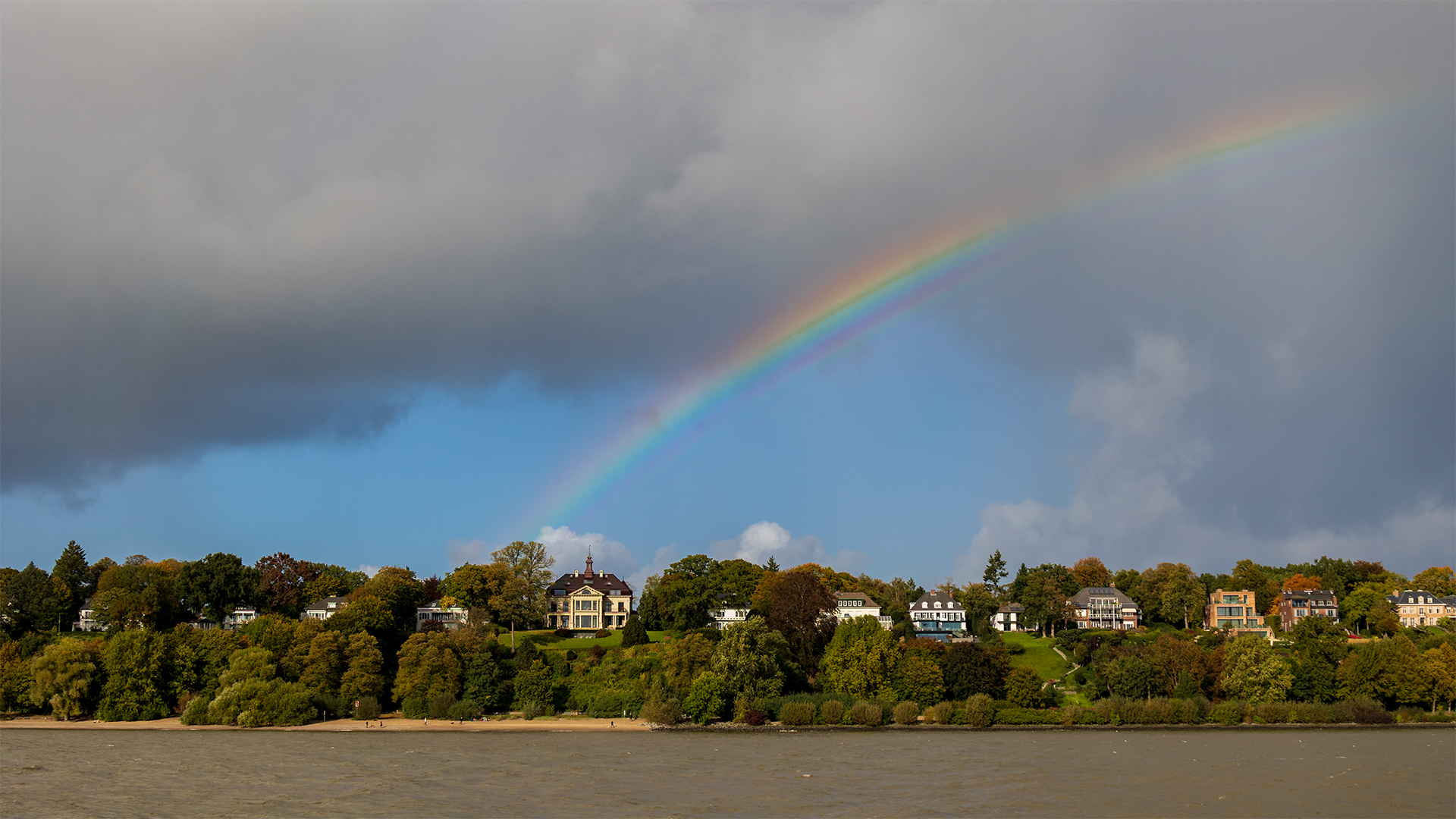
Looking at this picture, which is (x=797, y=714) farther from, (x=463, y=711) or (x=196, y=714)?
(x=196, y=714)

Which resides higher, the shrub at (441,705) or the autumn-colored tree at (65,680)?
the autumn-colored tree at (65,680)

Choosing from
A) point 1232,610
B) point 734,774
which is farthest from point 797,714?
point 1232,610

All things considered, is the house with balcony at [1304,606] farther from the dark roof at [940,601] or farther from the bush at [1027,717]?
the bush at [1027,717]

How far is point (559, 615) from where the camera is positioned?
16325 centimetres

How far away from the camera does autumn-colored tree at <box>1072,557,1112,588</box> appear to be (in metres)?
180

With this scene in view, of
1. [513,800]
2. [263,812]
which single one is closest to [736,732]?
[513,800]

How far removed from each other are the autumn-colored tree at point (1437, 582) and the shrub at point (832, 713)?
455 feet

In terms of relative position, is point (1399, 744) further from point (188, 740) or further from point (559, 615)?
point (559, 615)

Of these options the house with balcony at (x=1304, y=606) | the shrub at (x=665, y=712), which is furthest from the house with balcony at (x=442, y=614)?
the house with balcony at (x=1304, y=606)

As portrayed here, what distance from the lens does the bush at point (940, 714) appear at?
96.4 meters

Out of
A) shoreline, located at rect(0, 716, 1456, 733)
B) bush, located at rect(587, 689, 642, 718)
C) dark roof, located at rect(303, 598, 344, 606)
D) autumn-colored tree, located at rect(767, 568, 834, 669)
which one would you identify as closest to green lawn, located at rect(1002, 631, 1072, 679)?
shoreline, located at rect(0, 716, 1456, 733)

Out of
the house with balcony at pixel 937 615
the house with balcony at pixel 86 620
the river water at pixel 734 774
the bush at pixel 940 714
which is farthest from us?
the house with balcony at pixel 937 615

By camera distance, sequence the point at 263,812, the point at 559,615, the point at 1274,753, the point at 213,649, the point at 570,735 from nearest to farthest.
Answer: the point at 263,812 → the point at 1274,753 → the point at 570,735 → the point at 213,649 → the point at 559,615

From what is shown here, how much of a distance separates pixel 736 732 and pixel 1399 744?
51088 millimetres
